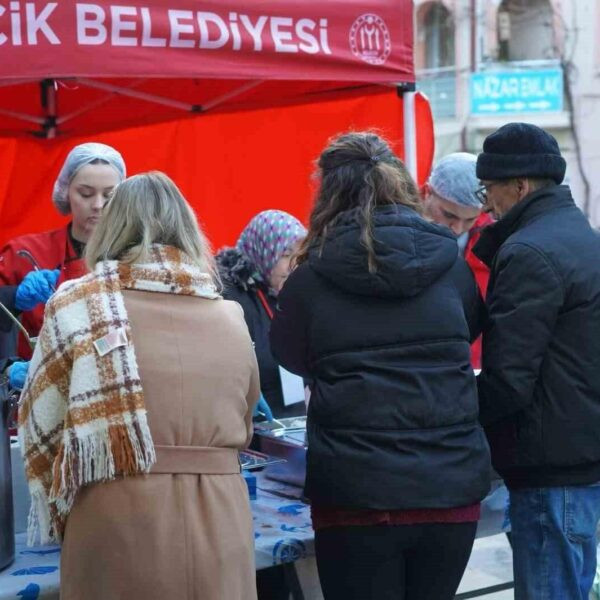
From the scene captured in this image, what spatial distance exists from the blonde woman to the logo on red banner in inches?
64.8

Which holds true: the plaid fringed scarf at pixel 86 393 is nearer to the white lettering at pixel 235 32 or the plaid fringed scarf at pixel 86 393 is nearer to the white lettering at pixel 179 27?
the white lettering at pixel 179 27

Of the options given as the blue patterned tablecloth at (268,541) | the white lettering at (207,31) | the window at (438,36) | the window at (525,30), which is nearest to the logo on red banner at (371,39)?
the white lettering at (207,31)

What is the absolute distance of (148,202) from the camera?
1.75 m

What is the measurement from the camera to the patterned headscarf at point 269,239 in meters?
2.91

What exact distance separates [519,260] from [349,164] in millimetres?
401

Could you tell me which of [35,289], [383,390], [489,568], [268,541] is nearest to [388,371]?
[383,390]

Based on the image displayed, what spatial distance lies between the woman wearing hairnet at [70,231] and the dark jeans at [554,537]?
4.63 ft

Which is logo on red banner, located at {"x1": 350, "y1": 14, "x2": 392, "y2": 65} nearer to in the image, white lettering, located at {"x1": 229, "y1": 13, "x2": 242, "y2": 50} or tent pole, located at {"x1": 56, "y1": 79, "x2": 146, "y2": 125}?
white lettering, located at {"x1": 229, "y1": 13, "x2": 242, "y2": 50}

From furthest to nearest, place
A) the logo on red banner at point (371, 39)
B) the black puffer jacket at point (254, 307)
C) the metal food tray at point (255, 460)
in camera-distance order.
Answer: the logo on red banner at point (371, 39), the black puffer jacket at point (254, 307), the metal food tray at point (255, 460)

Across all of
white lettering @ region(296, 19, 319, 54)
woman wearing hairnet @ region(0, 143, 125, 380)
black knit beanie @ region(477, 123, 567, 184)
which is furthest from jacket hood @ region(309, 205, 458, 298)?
white lettering @ region(296, 19, 319, 54)

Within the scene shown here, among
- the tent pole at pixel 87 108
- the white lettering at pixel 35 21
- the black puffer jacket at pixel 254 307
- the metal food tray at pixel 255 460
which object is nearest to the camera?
the metal food tray at pixel 255 460

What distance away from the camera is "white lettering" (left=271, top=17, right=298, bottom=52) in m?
3.01

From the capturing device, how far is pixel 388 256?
5.90 ft

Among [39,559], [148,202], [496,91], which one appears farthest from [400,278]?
[496,91]
